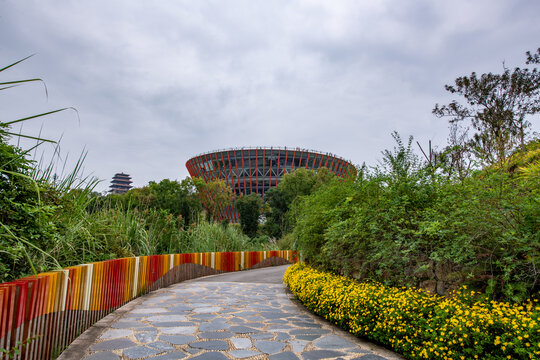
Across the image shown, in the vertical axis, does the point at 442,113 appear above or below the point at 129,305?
above

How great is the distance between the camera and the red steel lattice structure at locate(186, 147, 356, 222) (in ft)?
201

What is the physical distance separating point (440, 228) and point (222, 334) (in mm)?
3148

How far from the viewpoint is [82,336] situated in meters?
4.21

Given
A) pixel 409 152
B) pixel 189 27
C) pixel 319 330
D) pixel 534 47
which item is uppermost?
pixel 534 47

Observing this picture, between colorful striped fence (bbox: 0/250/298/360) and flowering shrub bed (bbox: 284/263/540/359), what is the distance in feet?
10.7

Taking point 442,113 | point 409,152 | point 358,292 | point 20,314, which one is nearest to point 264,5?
point 409,152

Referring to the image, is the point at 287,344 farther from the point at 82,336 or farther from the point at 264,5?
the point at 264,5

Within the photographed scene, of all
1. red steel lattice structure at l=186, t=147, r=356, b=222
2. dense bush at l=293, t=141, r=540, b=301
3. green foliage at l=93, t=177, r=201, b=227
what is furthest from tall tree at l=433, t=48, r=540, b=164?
red steel lattice structure at l=186, t=147, r=356, b=222

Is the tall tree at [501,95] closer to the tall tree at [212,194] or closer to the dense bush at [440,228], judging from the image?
the dense bush at [440,228]

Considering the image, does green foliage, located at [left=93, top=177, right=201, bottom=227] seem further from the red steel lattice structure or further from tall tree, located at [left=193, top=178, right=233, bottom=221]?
the red steel lattice structure

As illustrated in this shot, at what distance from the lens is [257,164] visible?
62094mm

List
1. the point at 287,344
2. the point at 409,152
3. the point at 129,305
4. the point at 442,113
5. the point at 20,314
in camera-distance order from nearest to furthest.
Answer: the point at 20,314 < the point at 287,344 < the point at 409,152 < the point at 129,305 < the point at 442,113

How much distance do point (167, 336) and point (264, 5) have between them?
23.2ft

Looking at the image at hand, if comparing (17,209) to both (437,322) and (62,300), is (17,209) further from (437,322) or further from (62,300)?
(437,322)
